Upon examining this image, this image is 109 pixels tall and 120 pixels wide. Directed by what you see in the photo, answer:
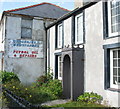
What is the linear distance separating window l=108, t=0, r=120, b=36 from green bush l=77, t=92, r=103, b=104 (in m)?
2.94

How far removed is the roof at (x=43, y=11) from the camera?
Result: 45.5 ft

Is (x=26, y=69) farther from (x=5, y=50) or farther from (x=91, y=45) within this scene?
(x=91, y=45)

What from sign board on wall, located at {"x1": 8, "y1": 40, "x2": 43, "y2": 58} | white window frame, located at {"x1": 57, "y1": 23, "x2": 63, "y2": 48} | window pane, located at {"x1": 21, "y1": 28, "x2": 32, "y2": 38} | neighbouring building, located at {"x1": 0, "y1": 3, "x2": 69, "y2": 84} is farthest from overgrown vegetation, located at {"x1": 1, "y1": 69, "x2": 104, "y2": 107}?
window pane, located at {"x1": 21, "y1": 28, "x2": 32, "y2": 38}

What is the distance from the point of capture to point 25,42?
43.6 feet

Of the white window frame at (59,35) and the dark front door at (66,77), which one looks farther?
the white window frame at (59,35)

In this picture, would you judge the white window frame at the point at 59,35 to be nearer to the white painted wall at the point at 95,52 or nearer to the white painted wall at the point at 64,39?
the white painted wall at the point at 64,39

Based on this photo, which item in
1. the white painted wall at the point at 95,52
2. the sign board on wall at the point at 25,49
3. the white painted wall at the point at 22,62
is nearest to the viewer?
the white painted wall at the point at 95,52

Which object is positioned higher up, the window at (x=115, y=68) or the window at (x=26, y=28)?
the window at (x=26, y=28)

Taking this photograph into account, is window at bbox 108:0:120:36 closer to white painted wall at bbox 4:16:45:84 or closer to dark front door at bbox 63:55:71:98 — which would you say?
dark front door at bbox 63:55:71:98

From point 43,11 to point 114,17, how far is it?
898 centimetres

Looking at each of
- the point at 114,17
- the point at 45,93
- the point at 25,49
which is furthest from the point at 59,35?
the point at 114,17

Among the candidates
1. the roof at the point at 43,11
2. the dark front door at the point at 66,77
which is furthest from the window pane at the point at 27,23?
the dark front door at the point at 66,77

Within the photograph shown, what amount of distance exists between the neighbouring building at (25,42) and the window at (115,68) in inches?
297

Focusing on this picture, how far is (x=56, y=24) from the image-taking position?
12367 mm
